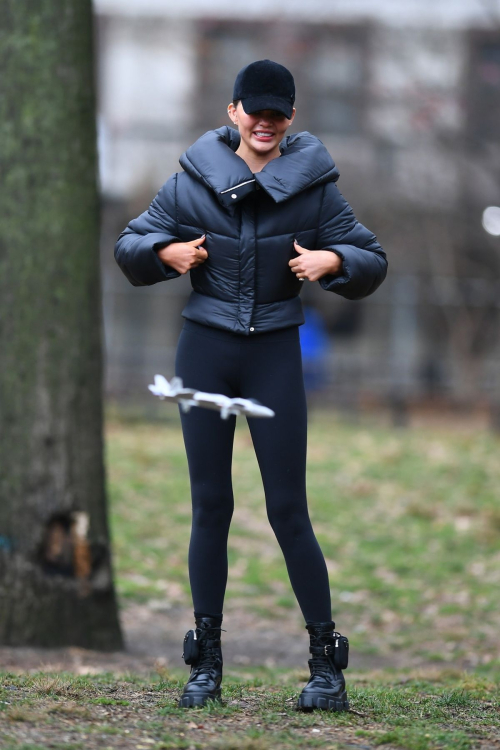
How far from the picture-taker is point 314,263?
3799mm

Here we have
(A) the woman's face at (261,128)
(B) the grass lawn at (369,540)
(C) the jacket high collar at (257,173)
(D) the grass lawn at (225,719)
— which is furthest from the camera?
(B) the grass lawn at (369,540)

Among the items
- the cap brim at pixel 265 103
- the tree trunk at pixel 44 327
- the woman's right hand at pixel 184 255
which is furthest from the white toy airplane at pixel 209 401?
the tree trunk at pixel 44 327

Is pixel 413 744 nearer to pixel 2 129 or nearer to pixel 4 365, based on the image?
pixel 4 365

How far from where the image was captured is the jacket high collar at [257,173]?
12.4 ft

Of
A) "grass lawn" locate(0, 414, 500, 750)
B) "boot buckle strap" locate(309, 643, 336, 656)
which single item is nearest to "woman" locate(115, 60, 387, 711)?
"boot buckle strap" locate(309, 643, 336, 656)

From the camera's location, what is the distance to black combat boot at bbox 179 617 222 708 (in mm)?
3930

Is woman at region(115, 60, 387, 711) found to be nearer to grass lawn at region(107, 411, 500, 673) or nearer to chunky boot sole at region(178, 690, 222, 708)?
chunky boot sole at region(178, 690, 222, 708)

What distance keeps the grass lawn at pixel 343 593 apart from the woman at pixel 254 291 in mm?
314

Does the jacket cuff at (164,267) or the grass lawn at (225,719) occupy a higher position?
the jacket cuff at (164,267)

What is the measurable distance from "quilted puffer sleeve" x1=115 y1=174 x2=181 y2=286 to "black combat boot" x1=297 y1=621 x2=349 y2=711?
4.66 feet

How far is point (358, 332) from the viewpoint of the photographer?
23.7 metres

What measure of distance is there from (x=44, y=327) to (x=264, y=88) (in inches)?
100.0

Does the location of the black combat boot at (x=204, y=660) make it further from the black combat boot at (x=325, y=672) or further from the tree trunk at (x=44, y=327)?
the tree trunk at (x=44, y=327)

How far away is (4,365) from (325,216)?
261 cm
